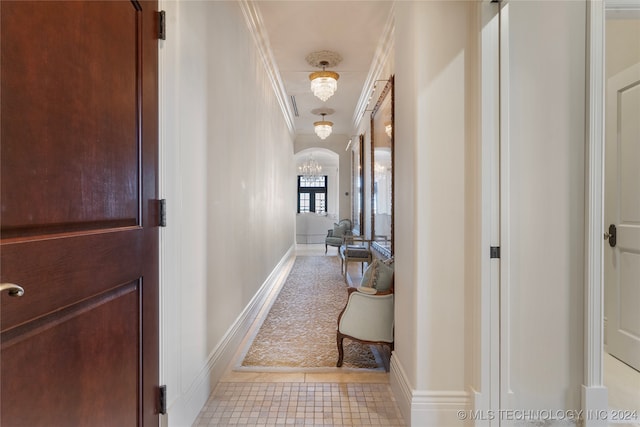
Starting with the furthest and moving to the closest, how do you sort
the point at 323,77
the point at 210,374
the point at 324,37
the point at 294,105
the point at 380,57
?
the point at 294,105 → the point at 323,77 → the point at 380,57 → the point at 324,37 → the point at 210,374

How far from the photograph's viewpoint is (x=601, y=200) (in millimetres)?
1599

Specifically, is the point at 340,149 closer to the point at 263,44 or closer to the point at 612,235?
the point at 263,44

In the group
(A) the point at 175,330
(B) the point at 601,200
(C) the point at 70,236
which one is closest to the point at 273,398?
(A) the point at 175,330

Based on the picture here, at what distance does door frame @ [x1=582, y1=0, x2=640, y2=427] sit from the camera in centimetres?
159

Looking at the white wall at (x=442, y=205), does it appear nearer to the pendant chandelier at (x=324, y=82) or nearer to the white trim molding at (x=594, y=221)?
the white trim molding at (x=594, y=221)

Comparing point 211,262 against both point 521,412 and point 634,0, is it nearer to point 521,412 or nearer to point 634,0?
point 521,412

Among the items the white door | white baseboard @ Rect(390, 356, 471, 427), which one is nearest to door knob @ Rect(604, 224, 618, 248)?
the white door

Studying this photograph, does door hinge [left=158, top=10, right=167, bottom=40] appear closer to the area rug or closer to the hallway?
the hallway

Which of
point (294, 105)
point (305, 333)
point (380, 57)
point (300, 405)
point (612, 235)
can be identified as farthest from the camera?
point (294, 105)

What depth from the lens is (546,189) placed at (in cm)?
162

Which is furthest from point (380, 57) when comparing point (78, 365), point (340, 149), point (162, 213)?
point (340, 149)

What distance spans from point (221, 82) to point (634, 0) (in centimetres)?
262

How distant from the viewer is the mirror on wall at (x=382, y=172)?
11.4ft

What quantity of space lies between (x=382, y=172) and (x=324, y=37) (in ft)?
5.77
